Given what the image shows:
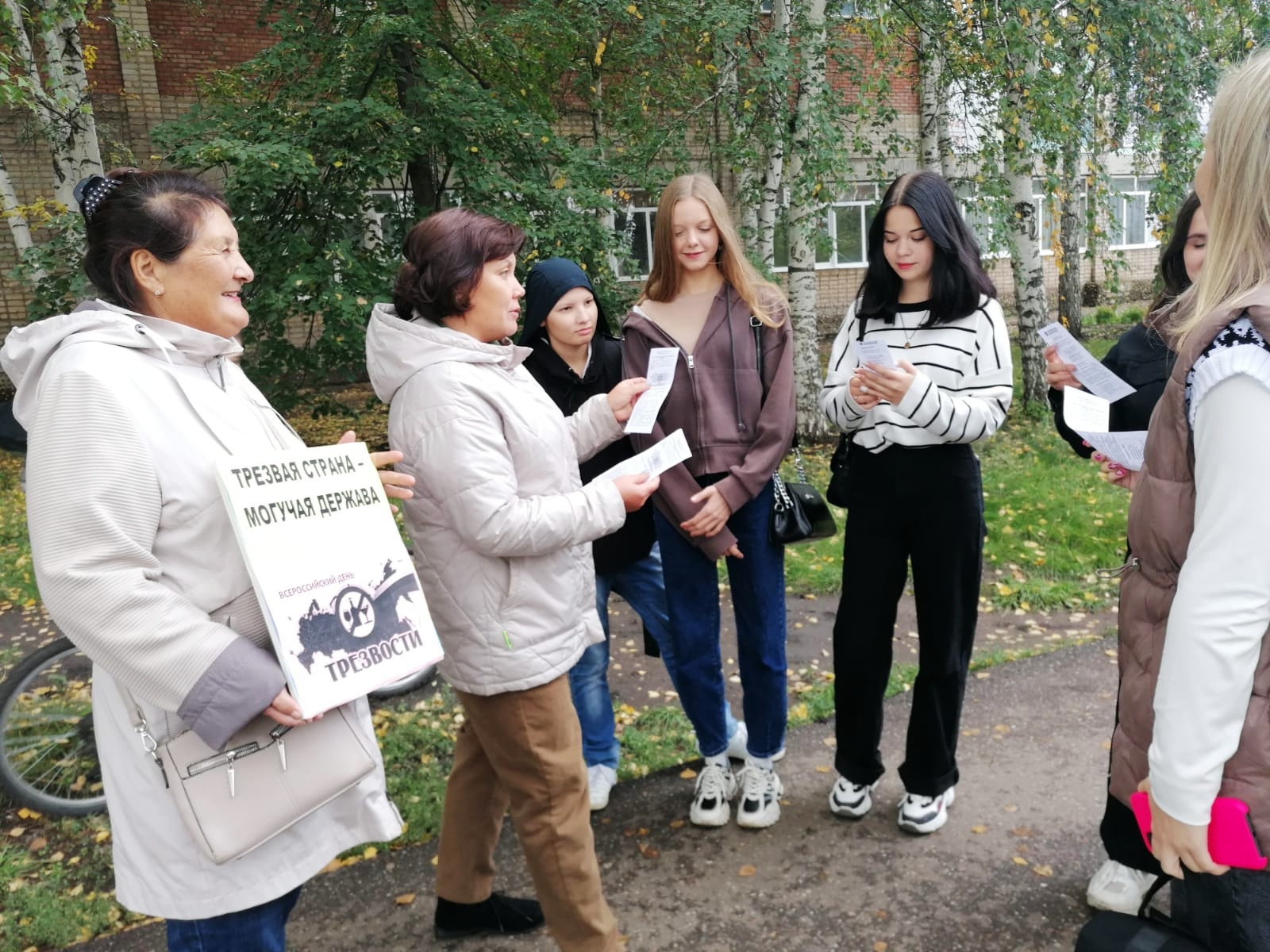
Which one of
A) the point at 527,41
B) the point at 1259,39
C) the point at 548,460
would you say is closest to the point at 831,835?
the point at 548,460

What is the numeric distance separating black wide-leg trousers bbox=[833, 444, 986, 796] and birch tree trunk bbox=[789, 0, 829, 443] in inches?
135

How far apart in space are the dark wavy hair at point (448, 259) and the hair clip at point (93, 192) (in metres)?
0.71

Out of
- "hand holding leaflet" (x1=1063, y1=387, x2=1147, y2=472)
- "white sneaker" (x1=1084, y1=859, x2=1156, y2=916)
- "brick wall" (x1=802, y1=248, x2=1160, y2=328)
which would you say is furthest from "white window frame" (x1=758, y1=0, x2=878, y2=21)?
"brick wall" (x1=802, y1=248, x2=1160, y2=328)

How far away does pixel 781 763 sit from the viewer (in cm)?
374

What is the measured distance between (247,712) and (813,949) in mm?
1844

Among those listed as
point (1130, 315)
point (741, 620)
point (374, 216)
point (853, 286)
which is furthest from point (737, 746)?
point (1130, 315)

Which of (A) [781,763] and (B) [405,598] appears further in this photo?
(A) [781,763]

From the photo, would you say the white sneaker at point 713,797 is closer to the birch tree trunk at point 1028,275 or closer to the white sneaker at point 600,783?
the white sneaker at point 600,783

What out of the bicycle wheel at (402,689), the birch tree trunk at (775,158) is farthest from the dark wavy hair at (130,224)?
the birch tree trunk at (775,158)

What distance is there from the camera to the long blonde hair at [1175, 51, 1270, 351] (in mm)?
1375

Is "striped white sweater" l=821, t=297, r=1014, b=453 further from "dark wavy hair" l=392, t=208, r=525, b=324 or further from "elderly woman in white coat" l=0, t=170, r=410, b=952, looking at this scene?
"elderly woman in white coat" l=0, t=170, r=410, b=952

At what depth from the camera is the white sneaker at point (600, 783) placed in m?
3.46

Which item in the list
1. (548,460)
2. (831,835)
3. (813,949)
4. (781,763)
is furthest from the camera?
(781,763)

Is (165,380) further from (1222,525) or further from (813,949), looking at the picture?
(813,949)
